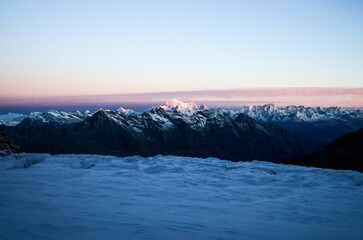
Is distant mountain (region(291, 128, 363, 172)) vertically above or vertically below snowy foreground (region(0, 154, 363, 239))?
below

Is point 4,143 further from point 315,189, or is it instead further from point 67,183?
point 315,189

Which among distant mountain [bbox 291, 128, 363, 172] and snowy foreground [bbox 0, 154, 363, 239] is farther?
distant mountain [bbox 291, 128, 363, 172]

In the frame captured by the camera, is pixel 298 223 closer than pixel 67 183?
Yes

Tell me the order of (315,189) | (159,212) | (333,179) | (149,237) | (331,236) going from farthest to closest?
(333,179) → (315,189) → (159,212) → (331,236) → (149,237)

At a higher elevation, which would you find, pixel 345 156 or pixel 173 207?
pixel 173 207

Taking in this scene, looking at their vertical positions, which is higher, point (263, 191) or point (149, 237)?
point (149, 237)

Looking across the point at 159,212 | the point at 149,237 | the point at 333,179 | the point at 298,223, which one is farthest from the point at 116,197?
the point at 333,179

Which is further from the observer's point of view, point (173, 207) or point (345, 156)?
point (345, 156)

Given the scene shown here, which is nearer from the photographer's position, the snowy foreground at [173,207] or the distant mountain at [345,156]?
the snowy foreground at [173,207]
